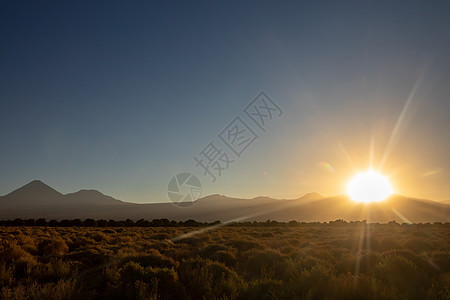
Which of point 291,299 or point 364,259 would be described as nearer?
point 291,299

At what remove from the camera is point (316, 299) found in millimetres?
6289

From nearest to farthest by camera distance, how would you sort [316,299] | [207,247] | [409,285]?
[316,299] → [409,285] → [207,247]

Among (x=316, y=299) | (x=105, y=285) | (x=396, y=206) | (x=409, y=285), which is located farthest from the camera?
(x=396, y=206)

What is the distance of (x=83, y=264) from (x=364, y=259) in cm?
993

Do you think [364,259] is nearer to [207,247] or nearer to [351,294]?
[351,294]

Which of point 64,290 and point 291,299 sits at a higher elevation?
point 64,290

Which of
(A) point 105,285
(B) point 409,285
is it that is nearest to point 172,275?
(A) point 105,285

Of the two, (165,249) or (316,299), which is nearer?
(316,299)

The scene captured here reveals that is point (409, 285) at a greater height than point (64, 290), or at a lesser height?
lesser

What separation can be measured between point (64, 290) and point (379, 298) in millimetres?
6260

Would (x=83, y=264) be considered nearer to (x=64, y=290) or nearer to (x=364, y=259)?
(x=64, y=290)

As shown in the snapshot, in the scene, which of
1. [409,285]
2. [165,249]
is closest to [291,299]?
[409,285]

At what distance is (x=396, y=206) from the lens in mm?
139875

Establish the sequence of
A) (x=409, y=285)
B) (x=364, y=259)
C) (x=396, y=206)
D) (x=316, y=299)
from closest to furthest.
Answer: (x=316, y=299)
(x=409, y=285)
(x=364, y=259)
(x=396, y=206)
